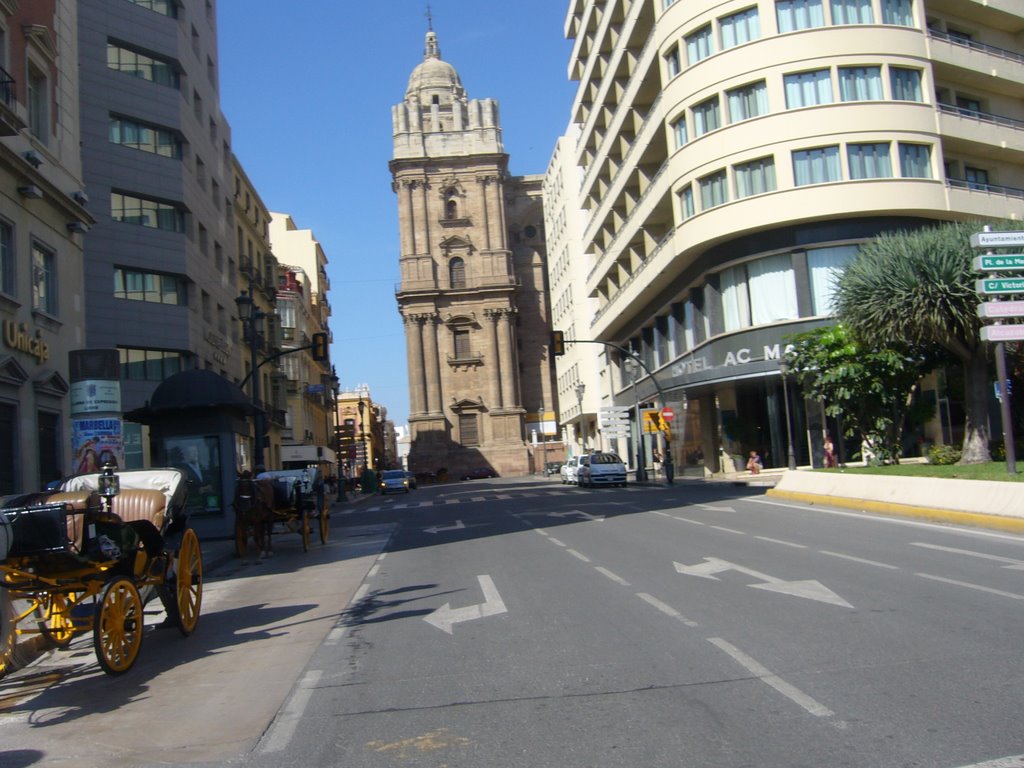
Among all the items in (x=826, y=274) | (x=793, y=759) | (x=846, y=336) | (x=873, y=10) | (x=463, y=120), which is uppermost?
(x=463, y=120)

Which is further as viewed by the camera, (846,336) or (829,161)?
(829,161)

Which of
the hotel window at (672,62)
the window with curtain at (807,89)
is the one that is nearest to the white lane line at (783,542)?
the window with curtain at (807,89)

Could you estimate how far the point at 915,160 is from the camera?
3656 cm

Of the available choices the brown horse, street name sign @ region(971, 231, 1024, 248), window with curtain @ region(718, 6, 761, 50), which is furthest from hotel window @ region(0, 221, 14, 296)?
window with curtain @ region(718, 6, 761, 50)

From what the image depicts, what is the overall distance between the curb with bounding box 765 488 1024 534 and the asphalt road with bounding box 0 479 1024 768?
1.27 m

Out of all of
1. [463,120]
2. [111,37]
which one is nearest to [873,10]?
[111,37]

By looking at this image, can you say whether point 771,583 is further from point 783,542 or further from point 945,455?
point 945,455

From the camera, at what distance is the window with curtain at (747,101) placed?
37.4 m

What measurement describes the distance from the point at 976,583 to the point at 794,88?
2977 cm

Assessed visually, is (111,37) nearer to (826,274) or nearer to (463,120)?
(826,274)

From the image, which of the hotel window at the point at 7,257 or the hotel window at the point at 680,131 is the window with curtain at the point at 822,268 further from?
the hotel window at the point at 7,257

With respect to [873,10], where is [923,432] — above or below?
below

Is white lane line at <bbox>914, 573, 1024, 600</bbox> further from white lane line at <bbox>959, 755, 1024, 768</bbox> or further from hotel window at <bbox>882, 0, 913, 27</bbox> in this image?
hotel window at <bbox>882, 0, 913, 27</bbox>

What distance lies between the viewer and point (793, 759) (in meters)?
5.20
